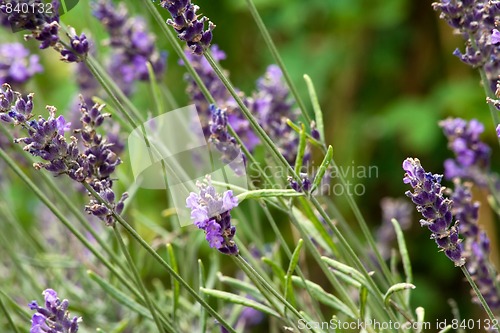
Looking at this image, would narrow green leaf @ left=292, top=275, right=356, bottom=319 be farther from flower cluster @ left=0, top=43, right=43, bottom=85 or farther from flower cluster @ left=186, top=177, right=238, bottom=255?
flower cluster @ left=0, top=43, right=43, bottom=85

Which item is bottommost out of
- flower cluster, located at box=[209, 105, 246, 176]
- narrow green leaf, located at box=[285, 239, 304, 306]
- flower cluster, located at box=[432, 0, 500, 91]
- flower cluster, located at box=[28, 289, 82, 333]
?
narrow green leaf, located at box=[285, 239, 304, 306]

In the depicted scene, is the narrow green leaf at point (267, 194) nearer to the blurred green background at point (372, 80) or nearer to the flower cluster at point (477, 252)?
the flower cluster at point (477, 252)

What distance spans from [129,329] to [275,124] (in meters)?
0.47

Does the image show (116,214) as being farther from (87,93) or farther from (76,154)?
(87,93)

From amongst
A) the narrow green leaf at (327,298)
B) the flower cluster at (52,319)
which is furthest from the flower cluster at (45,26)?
the narrow green leaf at (327,298)

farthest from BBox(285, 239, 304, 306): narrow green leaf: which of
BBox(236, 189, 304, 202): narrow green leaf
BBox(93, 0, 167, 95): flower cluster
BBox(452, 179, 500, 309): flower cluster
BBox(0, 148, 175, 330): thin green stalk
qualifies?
BBox(93, 0, 167, 95): flower cluster

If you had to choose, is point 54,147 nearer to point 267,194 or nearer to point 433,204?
point 267,194

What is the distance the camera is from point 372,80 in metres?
2.91

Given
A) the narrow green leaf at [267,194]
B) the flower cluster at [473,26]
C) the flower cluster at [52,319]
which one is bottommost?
the flower cluster at [52,319]

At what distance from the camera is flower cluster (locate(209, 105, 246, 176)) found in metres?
0.92

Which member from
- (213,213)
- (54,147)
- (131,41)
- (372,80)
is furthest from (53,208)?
(372,80)

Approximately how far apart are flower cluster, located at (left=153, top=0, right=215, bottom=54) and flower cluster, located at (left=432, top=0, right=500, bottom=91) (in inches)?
12.1

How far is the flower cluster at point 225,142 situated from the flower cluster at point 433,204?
0.27 meters

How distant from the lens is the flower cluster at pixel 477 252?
1072 millimetres
